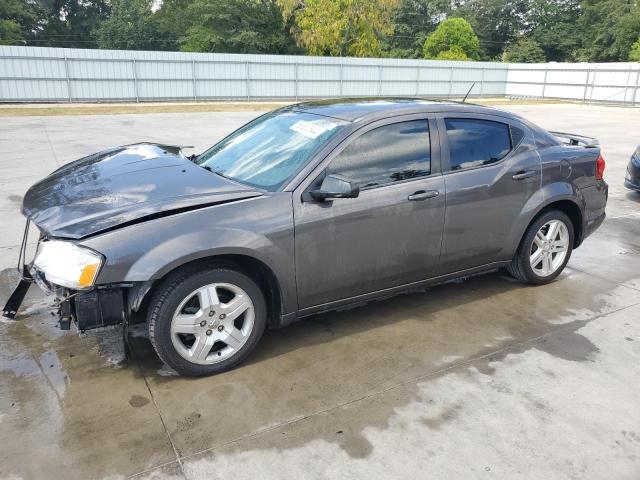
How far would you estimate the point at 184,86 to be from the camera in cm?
2742

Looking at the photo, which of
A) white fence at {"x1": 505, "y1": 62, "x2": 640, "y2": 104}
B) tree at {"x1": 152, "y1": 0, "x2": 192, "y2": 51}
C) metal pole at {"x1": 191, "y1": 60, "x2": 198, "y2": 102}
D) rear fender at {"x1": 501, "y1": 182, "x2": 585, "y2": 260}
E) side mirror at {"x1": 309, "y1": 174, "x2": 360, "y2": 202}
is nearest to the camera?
side mirror at {"x1": 309, "y1": 174, "x2": 360, "y2": 202}

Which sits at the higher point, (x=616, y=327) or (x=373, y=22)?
(x=373, y=22)

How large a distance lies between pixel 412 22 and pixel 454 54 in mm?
16999

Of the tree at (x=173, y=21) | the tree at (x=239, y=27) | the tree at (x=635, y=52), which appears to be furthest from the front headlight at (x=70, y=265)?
the tree at (x=635, y=52)

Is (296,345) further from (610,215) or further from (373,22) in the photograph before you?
(373,22)

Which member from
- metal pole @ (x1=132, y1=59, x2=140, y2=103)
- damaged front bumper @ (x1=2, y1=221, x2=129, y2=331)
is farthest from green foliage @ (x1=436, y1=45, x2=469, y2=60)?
damaged front bumper @ (x1=2, y1=221, x2=129, y2=331)

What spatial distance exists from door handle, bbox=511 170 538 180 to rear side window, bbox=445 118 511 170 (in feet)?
0.63

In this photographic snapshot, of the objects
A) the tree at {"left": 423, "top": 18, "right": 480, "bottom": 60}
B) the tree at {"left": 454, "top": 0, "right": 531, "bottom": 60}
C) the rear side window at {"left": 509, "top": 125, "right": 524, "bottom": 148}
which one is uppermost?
the tree at {"left": 454, "top": 0, "right": 531, "bottom": 60}

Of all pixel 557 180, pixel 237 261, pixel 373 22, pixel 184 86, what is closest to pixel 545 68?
pixel 373 22

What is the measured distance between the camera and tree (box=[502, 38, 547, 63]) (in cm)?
5638

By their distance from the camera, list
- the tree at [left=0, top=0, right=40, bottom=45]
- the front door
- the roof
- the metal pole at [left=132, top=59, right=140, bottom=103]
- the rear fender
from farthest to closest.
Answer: the tree at [left=0, top=0, right=40, bottom=45]
the metal pole at [left=132, top=59, right=140, bottom=103]
the rear fender
the roof
the front door

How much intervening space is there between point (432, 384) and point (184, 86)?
26.5m

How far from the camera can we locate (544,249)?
4.90 meters

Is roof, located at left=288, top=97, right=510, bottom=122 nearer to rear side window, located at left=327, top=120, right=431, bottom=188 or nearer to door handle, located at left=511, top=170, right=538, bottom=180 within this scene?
rear side window, located at left=327, top=120, right=431, bottom=188
